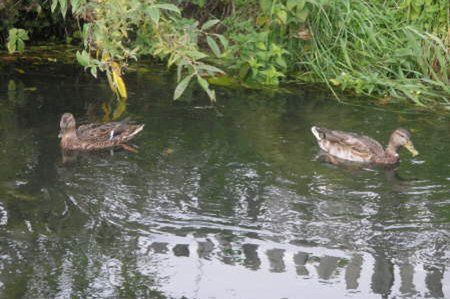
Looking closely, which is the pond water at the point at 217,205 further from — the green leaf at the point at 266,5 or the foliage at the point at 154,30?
the green leaf at the point at 266,5

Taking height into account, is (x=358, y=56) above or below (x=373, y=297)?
above

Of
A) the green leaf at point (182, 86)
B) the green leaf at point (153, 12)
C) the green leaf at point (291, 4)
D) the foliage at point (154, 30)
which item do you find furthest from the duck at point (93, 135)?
the green leaf at point (291, 4)

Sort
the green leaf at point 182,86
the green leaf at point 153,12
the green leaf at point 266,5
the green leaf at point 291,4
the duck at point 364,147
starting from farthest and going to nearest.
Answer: the green leaf at point 266,5 < the green leaf at point 291,4 < the duck at point 364,147 < the green leaf at point 182,86 < the green leaf at point 153,12

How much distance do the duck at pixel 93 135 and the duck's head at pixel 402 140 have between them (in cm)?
→ 239

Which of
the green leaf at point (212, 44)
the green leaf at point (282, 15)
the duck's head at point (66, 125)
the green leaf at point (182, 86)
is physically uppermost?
the green leaf at point (282, 15)

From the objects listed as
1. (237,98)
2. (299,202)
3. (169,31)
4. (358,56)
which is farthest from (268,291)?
(358,56)

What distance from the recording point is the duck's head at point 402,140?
8812 millimetres

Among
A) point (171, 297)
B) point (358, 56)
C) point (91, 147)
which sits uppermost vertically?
point (358, 56)

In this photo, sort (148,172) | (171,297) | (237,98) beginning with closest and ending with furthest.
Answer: (171,297)
(148,172)
(237,98)

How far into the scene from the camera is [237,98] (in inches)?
417

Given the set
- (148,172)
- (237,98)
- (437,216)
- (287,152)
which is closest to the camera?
(437,216)

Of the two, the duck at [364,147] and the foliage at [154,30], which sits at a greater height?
the foliage at [154,30]

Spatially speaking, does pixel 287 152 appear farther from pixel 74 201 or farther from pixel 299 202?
pixel 74 201

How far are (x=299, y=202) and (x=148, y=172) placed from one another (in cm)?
139
